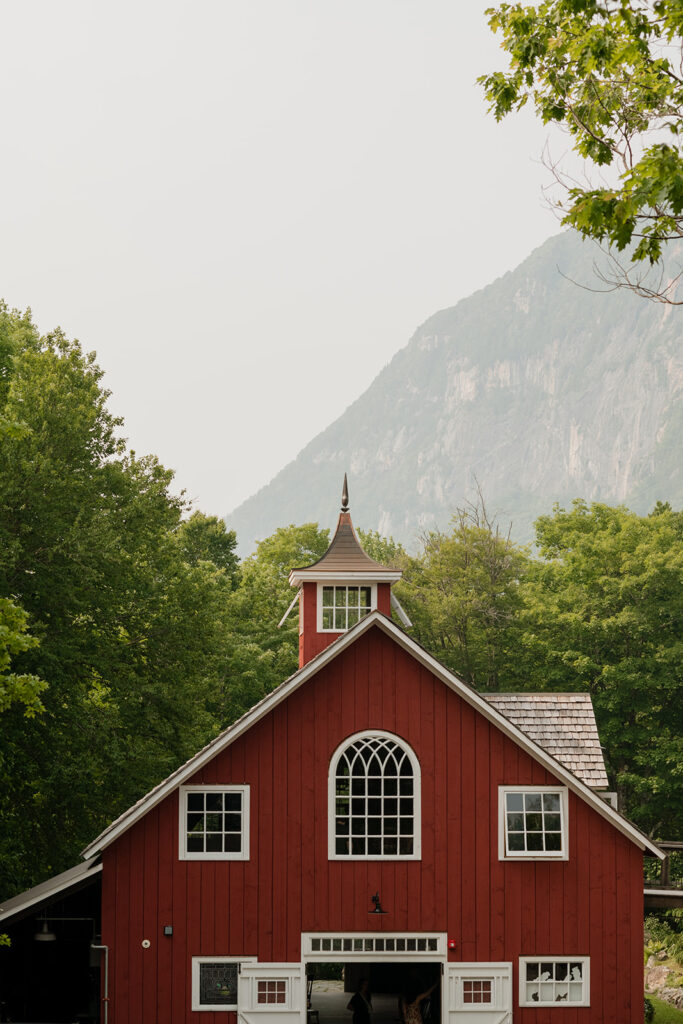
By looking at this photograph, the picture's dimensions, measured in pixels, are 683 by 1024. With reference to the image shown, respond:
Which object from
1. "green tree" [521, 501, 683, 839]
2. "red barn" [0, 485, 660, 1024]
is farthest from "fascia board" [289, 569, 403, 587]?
"green tree" [521, 501, 683, 839]

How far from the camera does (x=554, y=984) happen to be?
2038cm

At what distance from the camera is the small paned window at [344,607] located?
23.7 metres

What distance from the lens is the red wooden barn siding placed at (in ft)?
66.3

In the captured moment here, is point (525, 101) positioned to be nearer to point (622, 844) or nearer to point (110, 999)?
point (622, 844)

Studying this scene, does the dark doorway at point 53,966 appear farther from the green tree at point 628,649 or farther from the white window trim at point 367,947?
the green tree at point 628,649

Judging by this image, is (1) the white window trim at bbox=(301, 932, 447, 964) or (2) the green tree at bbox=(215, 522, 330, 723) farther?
(2) the green tree at bbox=(215, 522, 330, 723)

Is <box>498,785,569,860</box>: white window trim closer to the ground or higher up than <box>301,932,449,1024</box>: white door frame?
higher up

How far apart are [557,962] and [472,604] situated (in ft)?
88.5

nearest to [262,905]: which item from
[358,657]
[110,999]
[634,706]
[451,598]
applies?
[110,999]

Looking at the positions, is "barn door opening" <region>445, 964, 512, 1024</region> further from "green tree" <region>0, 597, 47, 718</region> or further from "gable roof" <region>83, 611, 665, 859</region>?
"green tree" <region>0, 597, 47, 718</region>

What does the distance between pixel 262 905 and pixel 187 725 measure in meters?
8.59

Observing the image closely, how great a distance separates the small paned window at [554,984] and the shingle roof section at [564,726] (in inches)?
117

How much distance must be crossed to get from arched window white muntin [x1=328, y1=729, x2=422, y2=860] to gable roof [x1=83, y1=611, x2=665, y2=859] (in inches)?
54.3

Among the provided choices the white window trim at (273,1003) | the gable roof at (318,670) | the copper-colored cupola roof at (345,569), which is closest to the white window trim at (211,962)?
the white window trim at (273,1003)
